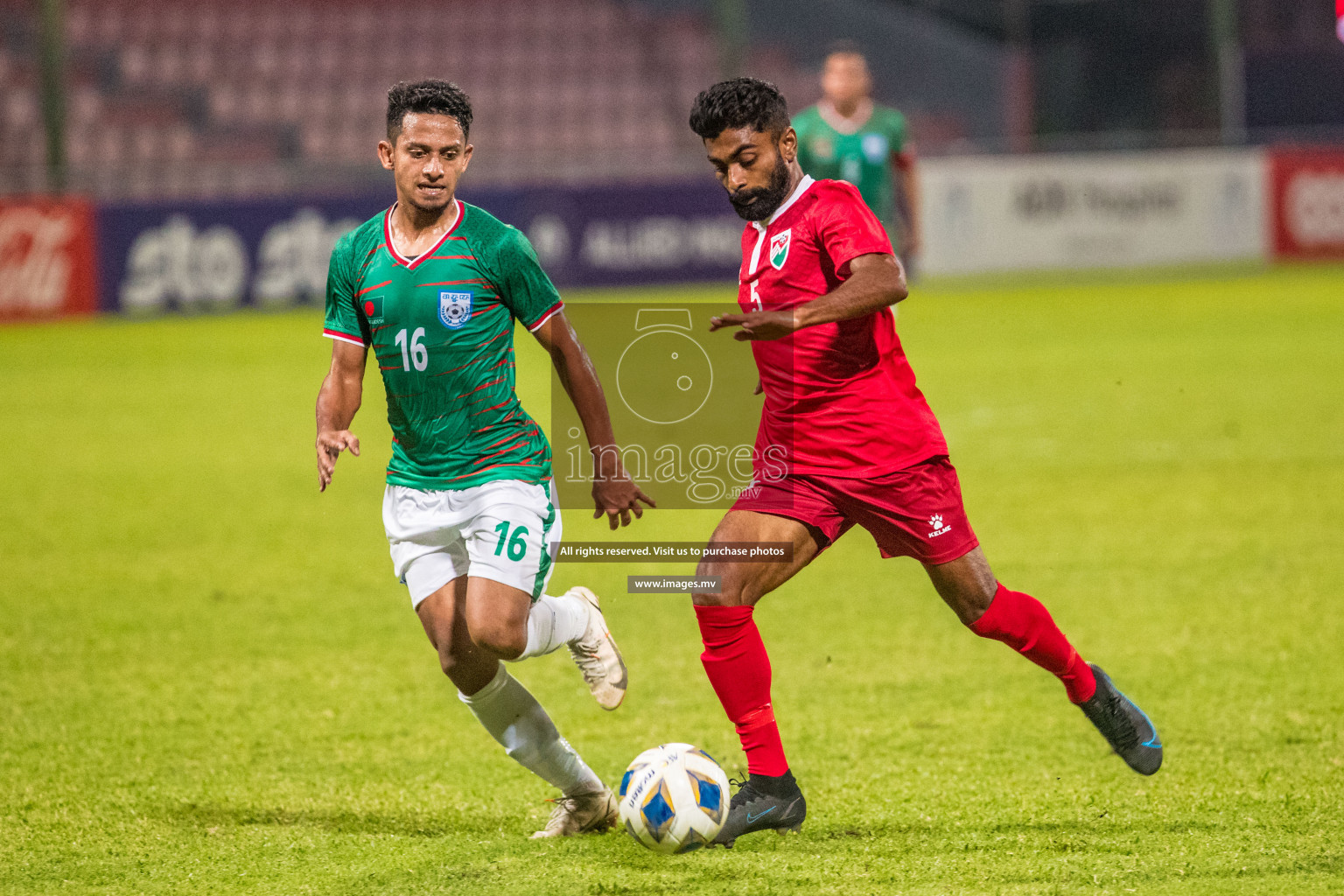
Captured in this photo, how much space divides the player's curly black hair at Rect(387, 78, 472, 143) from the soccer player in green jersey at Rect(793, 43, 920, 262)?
5.46m

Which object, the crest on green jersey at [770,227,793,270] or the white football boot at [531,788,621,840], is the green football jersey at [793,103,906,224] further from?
the white football boot at [531,788,621,840]

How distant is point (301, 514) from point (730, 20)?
16847mm

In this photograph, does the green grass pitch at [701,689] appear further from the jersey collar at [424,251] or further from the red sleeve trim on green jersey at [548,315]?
the jersey collar at [424,251]

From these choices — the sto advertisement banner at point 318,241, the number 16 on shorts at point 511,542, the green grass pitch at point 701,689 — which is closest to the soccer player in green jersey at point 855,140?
the green grass pitch at point 701,689

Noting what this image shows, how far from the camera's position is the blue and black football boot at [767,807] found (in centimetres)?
383

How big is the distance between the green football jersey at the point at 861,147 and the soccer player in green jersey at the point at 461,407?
19.4 ft

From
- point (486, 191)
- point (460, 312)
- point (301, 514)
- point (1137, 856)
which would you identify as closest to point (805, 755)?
point (1137, 856)

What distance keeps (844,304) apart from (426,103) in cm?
115

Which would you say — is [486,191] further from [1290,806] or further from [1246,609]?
[1290,806]

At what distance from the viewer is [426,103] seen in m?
3.77

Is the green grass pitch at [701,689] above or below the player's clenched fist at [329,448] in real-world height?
below

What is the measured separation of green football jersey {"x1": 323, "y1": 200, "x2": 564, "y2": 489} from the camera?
3.76 metres

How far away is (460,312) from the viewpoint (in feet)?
12.3

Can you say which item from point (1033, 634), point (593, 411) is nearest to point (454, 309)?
point (593, 411)
